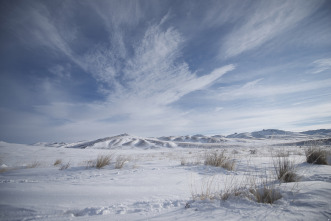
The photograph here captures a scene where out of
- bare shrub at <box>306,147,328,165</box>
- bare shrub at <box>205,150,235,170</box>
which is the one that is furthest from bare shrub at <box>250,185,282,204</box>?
bare shrub at <box>306,147,328,165</box>

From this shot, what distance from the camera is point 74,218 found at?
1.39 m

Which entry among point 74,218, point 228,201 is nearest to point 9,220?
point 74,218

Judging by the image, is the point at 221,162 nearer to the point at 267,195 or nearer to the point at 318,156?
the point at 318,156

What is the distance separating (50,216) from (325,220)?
8.14ft

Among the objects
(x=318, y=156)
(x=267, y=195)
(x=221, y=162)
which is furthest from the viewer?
(x=221, y=162)

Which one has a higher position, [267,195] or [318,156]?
[267,195]

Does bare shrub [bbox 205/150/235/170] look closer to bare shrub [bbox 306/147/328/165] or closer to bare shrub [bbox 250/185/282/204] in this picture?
bare shrub [bbox 306/147/328/165]

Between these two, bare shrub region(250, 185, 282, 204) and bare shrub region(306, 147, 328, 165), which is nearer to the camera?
bare shrub region(250, 185, 282, 204)

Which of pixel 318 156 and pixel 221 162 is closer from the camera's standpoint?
pixel 318 156

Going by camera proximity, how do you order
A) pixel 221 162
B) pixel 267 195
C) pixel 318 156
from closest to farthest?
pixel 267 195
pixel 318 156
pixel 221 162

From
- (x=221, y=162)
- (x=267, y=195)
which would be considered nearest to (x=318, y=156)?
(x=221, y=162)

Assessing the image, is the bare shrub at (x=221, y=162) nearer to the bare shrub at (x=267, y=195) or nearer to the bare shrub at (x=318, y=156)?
the bare shrub at (x=318, y=156)

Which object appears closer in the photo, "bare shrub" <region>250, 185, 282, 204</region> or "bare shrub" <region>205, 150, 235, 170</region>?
"bare shrub" <region>250, 185, 282, 204</region>

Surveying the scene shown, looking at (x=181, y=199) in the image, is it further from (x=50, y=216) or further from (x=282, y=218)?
(x=50, y=216)
